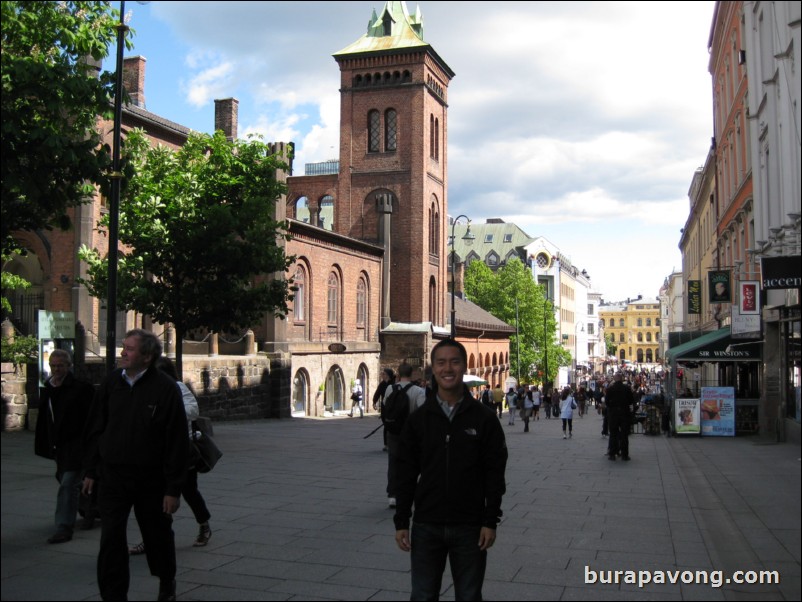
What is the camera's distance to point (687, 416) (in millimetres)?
22234

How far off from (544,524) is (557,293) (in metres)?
103

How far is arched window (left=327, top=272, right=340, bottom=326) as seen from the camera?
40.2 m

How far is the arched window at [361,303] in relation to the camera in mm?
43344

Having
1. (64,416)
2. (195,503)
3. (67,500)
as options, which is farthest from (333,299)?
(67,500)

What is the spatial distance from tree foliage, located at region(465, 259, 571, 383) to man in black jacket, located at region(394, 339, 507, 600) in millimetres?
70193

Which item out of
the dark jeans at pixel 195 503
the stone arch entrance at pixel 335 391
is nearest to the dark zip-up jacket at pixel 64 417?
the dark jeans at pixel 195 503

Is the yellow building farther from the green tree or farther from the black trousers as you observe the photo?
the black trousers

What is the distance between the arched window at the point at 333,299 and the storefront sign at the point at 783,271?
1335 inches

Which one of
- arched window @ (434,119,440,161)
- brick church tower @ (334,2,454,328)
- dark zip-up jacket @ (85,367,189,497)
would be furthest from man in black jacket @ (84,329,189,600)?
arched window @ (434,119,440,161)

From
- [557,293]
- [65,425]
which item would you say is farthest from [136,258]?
[557,293]

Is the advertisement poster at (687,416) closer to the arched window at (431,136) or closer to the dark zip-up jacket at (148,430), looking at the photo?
the dark zip-up jacket at (148,430)

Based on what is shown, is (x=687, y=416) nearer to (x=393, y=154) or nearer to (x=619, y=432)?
(x=619, y=432)

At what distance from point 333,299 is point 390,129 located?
1218 cm

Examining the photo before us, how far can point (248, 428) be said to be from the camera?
75.9ft
